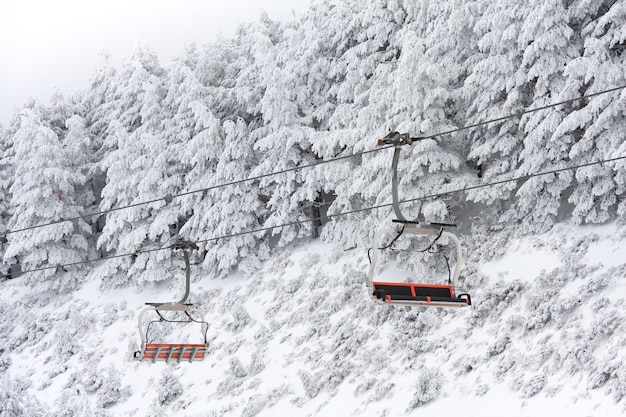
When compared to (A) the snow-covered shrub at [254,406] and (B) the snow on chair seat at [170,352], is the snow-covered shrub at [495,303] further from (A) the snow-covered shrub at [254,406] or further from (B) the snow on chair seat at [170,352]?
(B) the snow on chair seat at [170,352]

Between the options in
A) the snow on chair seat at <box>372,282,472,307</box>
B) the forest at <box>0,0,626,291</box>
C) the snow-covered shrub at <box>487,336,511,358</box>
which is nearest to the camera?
the snow on chair seat at <box>372,282,472,307</box>

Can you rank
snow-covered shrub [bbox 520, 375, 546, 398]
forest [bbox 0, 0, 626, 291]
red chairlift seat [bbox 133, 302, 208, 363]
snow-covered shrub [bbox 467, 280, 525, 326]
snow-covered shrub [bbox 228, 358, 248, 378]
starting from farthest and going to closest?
snow-covered shrub [bbox 228, 358, 248, 378], forest [bbox 0, 0, 626, 291], snow-covered shrub [bbox 467, 280, 525, 326], snow-covered shrub [bbox 520, 375, 546, 398], red chairlift seat [bbox 133, 302, 208, 363]

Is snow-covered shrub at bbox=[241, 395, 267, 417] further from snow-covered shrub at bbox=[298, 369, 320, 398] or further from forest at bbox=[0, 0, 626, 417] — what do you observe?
snow-covered shrub at bbox=[298, 369, 320, 398]

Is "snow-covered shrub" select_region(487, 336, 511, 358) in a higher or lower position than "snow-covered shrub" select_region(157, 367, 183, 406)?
higher

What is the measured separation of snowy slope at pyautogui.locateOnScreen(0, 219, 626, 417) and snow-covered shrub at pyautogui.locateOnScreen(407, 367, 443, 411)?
0.16 feet

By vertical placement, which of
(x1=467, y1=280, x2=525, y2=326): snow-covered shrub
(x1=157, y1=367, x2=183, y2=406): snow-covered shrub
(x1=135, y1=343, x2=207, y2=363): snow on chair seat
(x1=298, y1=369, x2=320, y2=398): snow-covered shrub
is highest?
(x1=135, y1=343, x2=207, y2=363): snow on chair seat

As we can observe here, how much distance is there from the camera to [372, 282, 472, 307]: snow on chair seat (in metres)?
8.69

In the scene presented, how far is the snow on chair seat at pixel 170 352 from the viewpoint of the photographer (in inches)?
474

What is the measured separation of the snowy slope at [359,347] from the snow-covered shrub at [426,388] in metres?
0.05

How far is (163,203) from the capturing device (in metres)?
26.8

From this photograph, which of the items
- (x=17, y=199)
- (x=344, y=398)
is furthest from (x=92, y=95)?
(x=344, y=398)

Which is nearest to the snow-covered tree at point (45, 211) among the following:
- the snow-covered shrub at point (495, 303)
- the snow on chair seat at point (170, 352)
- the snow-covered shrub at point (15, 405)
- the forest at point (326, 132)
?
the forest at point (326, 132)

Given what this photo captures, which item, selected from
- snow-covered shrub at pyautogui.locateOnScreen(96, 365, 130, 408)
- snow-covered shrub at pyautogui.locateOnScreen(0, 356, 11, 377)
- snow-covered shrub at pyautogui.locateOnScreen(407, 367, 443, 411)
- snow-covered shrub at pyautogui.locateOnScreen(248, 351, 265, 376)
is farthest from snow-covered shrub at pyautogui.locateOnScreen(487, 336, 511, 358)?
snow-covered shrub at pyautogui.locateOnScreen(0, 356, 11, 377)

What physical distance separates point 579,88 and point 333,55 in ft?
36.3
